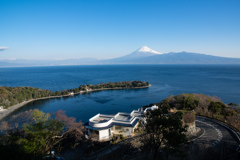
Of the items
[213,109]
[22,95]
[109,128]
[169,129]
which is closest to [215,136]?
[213,109]

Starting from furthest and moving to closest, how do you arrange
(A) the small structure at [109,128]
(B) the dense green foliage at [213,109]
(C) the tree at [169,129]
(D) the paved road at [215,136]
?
(B) the dense green foliage at [213,109] < (A) the small structure at [109,128] < (D) the paved road at [215,136] < (C) the tree at [169,129]

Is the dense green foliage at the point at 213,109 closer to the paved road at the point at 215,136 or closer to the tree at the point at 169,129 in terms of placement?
the paved road at the point at 215,136

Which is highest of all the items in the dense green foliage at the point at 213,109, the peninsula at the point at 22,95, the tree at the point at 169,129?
the tree at the point at 169,129

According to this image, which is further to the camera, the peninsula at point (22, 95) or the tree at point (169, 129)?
the peninsula at point (22, 95)

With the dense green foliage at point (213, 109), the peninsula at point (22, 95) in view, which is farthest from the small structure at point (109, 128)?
the peninsula at point (22, 95)

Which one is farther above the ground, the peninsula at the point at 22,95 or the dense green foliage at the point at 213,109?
the dense green foliage at the point at 213,109

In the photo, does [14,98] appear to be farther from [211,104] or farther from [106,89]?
[211,104]

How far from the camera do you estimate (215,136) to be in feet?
34.9

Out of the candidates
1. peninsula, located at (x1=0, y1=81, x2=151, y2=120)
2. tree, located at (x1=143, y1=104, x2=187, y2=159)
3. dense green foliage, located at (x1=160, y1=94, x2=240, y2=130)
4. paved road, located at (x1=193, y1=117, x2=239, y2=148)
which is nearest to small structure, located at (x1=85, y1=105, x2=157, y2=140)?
paved road, located at (x1=193, y1=117, x2=239, y2=148)

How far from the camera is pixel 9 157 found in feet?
17.9

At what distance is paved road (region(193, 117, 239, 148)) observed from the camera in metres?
9.63

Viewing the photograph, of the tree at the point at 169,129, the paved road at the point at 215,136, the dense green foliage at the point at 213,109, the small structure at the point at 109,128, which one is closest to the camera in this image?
the tree at the point at 169,129

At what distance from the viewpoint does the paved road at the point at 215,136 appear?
9.63m

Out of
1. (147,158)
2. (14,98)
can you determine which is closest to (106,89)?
(14,98)
